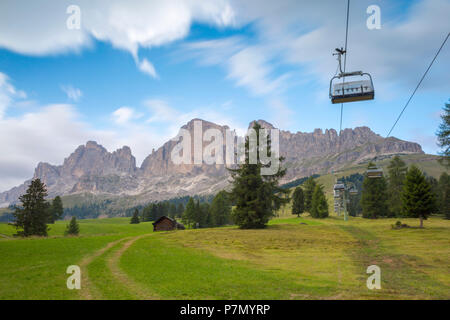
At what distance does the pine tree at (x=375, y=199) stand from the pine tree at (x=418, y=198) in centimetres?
3272

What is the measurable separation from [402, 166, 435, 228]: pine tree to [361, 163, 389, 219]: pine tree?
107ft

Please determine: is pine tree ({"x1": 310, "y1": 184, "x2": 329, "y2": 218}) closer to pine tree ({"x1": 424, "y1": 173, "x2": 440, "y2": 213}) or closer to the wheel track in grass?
pine tree ({"x1": 424, "y1": 173, "x2": 440, "y2": 213})

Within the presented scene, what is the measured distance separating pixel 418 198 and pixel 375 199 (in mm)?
35178

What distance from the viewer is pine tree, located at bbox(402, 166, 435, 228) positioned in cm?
3906

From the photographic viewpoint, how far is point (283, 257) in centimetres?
2259

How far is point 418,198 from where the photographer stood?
39.4 m

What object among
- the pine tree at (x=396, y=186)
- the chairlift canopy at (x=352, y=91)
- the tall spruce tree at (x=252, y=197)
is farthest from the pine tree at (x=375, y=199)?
the chairlift canopy at (x=352, y=91)

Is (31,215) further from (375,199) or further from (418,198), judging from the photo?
(375,199)

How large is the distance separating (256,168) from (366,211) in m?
43.4
